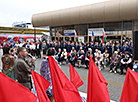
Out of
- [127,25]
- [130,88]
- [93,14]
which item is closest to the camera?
[130,88]

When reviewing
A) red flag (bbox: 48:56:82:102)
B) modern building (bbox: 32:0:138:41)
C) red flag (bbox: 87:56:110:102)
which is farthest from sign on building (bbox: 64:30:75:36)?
red flag (bbox: 87:56:110:102)

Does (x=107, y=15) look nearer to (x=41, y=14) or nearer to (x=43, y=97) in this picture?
(x=41, y=14)

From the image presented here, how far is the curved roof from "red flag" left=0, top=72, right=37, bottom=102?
13.4 meters

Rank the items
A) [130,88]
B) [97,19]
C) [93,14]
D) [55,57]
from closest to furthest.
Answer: [130,88] → [55,57] → [97,19] → [93,14]

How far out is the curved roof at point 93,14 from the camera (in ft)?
42.4

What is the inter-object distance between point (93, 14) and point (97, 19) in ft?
2.32

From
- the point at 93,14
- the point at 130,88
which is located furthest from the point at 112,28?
the point at 130,88

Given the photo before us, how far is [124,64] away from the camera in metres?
8.41

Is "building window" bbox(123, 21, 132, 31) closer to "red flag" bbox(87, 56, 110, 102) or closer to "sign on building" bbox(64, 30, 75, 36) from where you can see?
"sign on building" bbox(64, 30, 75, 36)

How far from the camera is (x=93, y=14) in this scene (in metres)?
15.0

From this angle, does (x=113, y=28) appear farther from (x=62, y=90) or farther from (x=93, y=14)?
(x=62, y=90)

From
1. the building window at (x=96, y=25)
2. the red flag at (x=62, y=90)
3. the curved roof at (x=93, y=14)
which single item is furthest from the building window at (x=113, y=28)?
the red flag at (x=62, y=90)

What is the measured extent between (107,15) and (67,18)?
5138 millimetres

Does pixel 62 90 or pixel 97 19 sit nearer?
pixel 62 90
